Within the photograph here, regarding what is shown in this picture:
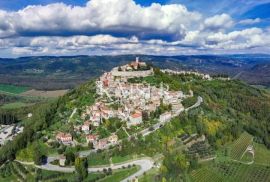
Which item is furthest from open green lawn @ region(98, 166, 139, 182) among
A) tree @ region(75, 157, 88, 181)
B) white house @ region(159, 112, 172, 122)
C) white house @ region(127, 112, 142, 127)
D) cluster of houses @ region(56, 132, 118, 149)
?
white house @ region(159, 112, 172, 122)

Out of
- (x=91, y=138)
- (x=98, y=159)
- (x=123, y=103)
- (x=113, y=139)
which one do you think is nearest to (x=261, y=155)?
(x=113, y=139)

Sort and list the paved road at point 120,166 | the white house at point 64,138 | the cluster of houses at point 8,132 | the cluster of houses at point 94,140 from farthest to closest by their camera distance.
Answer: the cluster of houses at point 8,132 < the white house at point 64,138 < the cluster of houses at point 94,140 < the paved road at point 120,166

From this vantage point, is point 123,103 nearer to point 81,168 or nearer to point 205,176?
point 81,168

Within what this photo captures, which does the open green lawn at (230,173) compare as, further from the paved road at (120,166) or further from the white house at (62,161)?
the white house at (62,161)

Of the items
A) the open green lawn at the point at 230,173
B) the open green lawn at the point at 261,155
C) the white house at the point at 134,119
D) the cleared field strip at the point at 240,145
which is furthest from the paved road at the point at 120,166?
the open green lawn at the point at 261,155

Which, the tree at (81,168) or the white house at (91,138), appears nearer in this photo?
the tree at (81,168)
